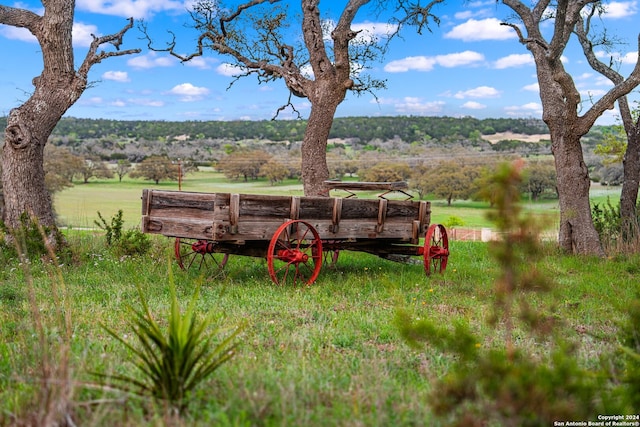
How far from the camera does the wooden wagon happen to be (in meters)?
8.15

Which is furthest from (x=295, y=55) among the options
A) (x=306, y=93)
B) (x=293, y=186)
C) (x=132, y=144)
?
(x=132, y=144)

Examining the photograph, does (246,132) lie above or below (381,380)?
above

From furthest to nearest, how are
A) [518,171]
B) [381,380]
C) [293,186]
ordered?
[293,186] → [381,380] → [518,171]

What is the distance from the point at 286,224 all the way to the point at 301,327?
2.37m

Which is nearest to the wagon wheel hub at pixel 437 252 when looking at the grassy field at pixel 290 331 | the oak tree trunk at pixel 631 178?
the grassy field at pixel 290 331

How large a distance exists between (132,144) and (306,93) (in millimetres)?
19591

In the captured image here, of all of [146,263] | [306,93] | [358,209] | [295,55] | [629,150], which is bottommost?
[146,263]

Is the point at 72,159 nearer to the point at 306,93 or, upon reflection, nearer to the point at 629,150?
the point at 306,93

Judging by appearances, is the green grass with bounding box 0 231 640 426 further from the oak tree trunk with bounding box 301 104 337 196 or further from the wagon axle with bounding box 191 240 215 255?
the oak tree trunk with bounding box 301 104 337 196

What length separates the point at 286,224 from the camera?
8.33 metres

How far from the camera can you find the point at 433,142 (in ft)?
108

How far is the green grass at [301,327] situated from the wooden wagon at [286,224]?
0.41 metres

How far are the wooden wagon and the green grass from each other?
41 cm

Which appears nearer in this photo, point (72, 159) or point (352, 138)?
point (72, 159)
